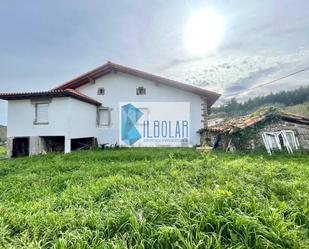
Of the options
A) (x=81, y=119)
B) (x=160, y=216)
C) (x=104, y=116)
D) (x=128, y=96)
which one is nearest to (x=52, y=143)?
(x=81, y=119)

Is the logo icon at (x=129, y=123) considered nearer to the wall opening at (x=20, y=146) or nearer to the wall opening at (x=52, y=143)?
the wall opening at (x=52, y=143)

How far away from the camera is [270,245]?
6.93 feet

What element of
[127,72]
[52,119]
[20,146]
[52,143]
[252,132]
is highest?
[127,72]

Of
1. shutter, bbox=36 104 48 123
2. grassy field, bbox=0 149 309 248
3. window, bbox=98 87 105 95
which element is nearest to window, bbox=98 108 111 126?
window, bbox=98 87 105 95

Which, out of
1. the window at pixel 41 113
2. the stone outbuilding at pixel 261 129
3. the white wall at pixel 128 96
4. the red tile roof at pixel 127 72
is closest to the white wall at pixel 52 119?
the window at pixel 41 113

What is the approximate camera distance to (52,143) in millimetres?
11258

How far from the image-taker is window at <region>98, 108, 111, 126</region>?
12.9 m

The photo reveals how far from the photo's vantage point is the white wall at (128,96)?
12422 mm

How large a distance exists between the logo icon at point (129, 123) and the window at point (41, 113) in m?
4.37

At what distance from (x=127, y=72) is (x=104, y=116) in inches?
127

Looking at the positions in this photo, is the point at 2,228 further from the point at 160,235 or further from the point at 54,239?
the point at 160,235

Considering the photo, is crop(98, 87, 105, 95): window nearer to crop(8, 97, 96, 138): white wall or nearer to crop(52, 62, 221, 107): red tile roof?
crop(52, 62, 221, 107): red tile roof

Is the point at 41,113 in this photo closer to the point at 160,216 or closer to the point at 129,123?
the point at 129,123

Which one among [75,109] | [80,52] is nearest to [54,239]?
[75,109]
